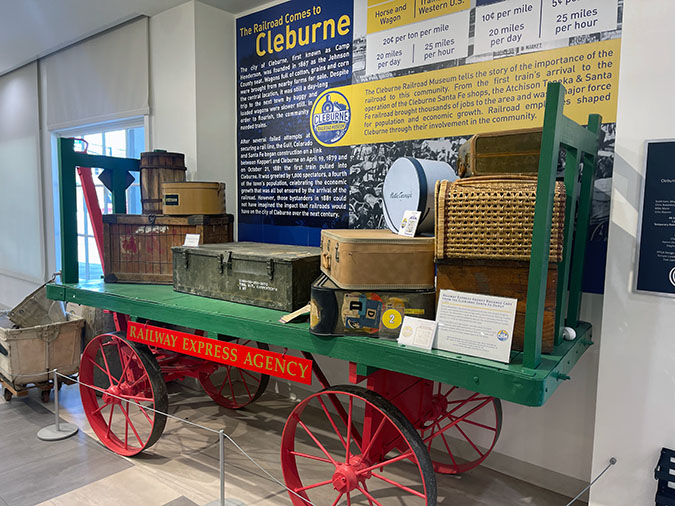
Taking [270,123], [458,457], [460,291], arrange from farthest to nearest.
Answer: [270,123]
[458,457]
[460,291]

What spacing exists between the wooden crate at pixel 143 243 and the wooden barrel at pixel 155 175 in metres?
0.17

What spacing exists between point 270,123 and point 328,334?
8.20ft

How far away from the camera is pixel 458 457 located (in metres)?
3.21

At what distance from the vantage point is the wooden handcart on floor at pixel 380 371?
173 centimetres

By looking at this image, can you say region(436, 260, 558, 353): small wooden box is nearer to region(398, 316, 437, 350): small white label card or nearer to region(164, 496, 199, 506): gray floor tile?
region(398, 316, 437, 350): small white label card

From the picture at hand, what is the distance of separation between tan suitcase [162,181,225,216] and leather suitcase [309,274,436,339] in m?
1.65

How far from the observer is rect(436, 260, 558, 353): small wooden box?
186 cm

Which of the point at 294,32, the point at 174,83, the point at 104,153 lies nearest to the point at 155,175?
the point at 174,83

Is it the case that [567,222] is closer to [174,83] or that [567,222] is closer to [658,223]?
[658,223]

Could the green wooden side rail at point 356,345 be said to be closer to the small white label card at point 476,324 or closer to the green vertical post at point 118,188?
the small white label card at point 476,324

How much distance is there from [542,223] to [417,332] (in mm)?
629

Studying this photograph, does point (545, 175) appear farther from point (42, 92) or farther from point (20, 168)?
point (20, 168)

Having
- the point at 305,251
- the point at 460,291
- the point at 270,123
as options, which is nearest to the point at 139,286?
the point at 305,251

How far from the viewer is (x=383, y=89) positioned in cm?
341
